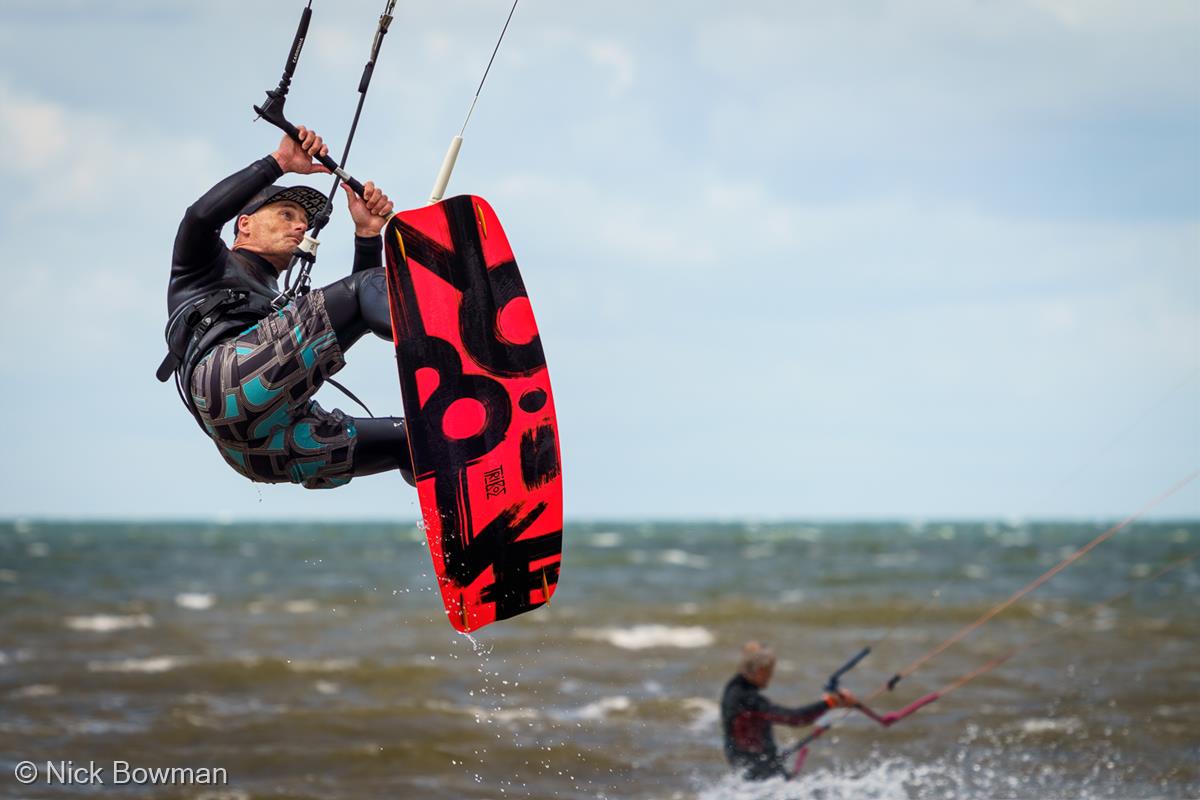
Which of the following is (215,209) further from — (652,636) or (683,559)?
(683,559)

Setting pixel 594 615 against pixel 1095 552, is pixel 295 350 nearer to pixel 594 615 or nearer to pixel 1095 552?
pixel 594 615

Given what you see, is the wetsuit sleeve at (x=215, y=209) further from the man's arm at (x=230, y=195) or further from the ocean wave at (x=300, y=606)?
the ocean wave at (x=300, y=606)

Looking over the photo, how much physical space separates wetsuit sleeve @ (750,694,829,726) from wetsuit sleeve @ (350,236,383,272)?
5291 millimetres

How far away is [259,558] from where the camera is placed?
4384 centimetres

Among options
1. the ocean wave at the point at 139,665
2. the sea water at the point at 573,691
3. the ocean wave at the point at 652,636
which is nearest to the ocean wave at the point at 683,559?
the sea water at the point at 573,691

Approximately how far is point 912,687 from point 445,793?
6.97 metres

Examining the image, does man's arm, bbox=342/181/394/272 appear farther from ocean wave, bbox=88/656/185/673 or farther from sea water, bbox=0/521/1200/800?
ocean wave, bbox=88/656/185/673

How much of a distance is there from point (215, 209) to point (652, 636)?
1684cm

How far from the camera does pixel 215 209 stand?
162 inches

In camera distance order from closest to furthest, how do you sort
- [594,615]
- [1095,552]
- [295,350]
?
1. [295,350]
2. [594,615]
3. [1095,552]

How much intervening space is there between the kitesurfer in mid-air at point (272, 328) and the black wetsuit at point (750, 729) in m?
5.09

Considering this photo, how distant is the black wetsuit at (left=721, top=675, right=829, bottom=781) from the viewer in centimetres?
902

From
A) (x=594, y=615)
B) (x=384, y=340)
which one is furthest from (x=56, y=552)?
(x=384, y=340)

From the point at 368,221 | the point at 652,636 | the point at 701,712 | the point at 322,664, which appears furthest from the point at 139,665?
the point at 368,221
